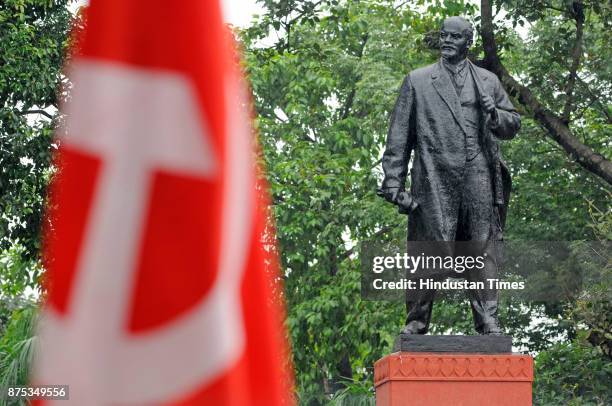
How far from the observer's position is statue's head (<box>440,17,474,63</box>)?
8.43 metres

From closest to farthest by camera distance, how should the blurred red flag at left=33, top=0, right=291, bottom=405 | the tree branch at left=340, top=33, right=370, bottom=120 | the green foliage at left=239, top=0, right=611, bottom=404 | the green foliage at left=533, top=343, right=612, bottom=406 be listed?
the blurred red flag at left=33, top=0, right=291, bottom=405, the green foliage at left=533, top=343, right=612, bottom=406, the green foliage at left=239, top=0, right=611, bottom=404, the tree branch at left=340, top=33, right=370, bottom=120

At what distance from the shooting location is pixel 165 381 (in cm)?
166

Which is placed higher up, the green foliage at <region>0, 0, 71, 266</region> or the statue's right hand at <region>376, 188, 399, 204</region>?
the green foliage at <region>0, 0, 71, 266</region>

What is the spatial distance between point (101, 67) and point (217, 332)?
15.3 inches

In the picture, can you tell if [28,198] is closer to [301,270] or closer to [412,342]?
[301,270]

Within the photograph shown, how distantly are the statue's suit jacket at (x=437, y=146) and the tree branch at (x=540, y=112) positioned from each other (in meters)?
7.07

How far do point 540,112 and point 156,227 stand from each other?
574 inches

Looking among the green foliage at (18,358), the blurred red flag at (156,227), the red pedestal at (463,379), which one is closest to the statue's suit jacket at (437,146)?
the red pedestal at (463,379)

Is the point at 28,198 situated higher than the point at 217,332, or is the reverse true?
the point at 28,198

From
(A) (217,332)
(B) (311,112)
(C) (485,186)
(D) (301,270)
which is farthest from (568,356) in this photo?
(A) (217,332)

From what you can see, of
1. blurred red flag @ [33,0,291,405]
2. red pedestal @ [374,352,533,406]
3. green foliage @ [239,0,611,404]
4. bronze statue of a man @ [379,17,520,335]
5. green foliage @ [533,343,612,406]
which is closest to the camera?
blurred red flag @ [33,0,291,405]

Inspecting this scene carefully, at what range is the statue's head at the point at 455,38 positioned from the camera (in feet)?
27.7

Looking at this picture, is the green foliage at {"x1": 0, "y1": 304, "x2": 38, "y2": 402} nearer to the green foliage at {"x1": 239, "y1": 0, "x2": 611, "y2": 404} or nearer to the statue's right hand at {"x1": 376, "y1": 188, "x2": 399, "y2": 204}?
the green foliage at {"x1": 239, "y1": 0, "x2": 611, "y2": 404}

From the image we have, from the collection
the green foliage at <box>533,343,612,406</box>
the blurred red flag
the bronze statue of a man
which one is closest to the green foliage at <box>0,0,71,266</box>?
the green foliage at <box>533,343,612,406</box>
